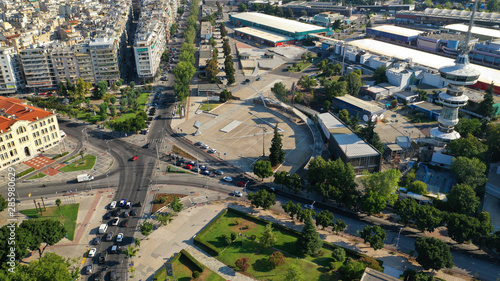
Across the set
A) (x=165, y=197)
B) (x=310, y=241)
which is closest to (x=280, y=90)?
(x=165, y=197)

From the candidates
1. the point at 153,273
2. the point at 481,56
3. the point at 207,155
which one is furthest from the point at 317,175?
the point at 481,56

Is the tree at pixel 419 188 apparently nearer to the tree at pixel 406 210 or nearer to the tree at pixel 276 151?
the tree at pixel 406 210

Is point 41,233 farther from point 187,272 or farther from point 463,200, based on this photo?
point 463,200

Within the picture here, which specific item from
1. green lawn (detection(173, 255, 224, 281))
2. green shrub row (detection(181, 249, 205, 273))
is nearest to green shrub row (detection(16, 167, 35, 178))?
green shrub row (detection(181, 249, 205, 273))

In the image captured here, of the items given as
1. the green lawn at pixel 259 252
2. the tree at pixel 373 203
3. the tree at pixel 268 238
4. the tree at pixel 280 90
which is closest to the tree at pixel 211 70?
the tree at pixel 280 90

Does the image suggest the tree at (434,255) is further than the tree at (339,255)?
No

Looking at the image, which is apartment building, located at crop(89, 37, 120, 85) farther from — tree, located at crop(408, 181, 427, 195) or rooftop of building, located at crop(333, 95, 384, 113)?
tree, located at crop(408, 181, 427, 195)
